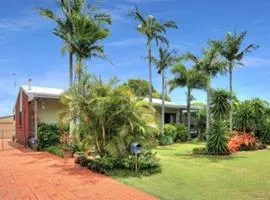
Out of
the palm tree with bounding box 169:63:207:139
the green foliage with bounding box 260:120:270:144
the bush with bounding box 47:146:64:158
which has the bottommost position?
the bush with bounding box 47:146:64:158

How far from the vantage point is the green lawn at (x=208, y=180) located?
404 inches

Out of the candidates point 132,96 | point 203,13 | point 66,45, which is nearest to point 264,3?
point 203,13

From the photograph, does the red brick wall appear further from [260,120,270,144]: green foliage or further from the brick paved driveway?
[260,120,270,144]: green foliage

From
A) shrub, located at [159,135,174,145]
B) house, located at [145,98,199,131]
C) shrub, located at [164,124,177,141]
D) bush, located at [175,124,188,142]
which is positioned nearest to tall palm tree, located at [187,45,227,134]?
shrub, located at [159,135,174,145]

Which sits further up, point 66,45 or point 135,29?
point 135,29

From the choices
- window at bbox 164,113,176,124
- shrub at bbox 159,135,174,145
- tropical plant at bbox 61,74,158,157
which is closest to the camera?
tropical plant at bbox 61,74,158,157

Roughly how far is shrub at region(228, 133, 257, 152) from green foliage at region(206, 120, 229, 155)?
66.7 inches

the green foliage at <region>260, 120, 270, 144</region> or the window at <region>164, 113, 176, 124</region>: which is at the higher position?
the window at <region>164, 113, 176, 124</region>

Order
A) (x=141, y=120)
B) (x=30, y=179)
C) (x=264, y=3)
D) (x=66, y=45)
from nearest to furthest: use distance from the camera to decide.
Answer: (x=30, y=179) → (x=141, y=120) → (x=264, y=3) → (x=66, y=45)

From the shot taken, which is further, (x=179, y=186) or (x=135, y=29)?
(x=135, y=29)

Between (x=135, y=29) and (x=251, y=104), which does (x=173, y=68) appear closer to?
(x=135, y=29)

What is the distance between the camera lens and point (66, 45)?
71.1ft

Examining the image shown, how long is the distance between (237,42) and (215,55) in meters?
4.16

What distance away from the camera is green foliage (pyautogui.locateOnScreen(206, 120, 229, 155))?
64.7ft
